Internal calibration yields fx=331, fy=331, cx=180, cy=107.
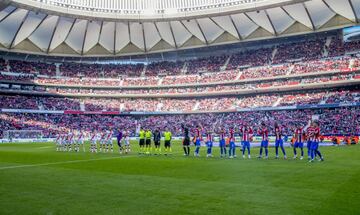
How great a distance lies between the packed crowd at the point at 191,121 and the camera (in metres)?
45.6

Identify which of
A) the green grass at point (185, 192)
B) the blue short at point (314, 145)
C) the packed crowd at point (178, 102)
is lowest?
the green grass at point (185, 192)

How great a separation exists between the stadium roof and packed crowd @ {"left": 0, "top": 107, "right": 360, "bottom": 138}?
46.3ft

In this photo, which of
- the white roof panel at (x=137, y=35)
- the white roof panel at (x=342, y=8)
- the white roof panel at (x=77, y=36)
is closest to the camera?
the white roof panel at (x=342, y=8)

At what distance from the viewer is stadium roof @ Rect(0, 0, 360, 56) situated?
5050 cm

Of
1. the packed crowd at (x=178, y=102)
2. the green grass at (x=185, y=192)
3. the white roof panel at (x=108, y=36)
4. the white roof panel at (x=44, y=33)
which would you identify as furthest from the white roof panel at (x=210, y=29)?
the green grass at (x=185, y=192)

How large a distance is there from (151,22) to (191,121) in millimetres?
19385

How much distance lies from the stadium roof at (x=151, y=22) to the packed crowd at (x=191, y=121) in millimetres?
14118

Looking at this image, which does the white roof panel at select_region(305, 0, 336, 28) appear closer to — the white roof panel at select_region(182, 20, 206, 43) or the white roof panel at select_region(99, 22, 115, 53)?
the white roof panel at select_region(182, 20, 206, 43)

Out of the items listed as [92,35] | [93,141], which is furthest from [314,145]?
[92,35]

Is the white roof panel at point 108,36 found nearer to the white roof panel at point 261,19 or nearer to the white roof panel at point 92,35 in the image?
the white roof panel at point 92,35

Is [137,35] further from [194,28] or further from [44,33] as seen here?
[44,33]

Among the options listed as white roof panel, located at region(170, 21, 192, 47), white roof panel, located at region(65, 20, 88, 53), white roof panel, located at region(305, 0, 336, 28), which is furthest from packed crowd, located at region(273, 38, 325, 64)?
white roof panel, located at region(65, 20, 88, 53)

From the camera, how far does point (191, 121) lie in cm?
6112

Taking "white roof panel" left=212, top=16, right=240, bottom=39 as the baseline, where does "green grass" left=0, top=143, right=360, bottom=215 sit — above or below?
below
